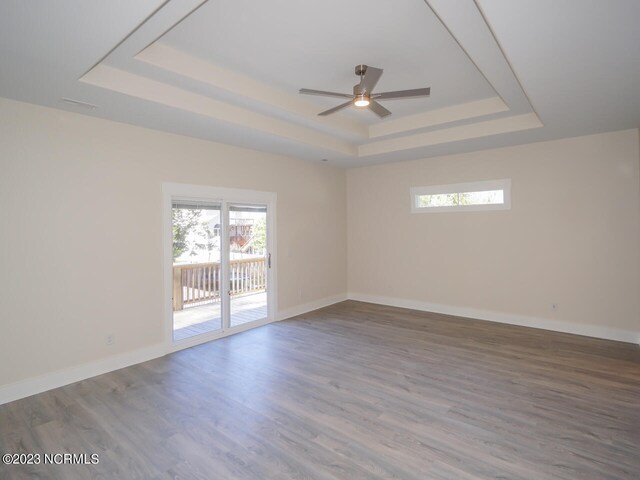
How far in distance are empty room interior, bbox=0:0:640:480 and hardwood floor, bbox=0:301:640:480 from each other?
2 centimetres

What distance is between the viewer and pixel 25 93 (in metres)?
2.99

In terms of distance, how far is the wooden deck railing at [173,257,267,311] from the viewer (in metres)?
4.52

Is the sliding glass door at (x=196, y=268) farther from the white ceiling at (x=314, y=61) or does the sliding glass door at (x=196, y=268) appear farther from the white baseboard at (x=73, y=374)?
the white ceiling at (x=314, y=61)

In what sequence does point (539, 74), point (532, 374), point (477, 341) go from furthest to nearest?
point (477, 341)
point (532, 374)
point (539, 74)

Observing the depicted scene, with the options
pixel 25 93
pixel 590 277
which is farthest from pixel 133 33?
pixel 590 277

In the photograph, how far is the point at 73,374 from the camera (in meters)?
3.48

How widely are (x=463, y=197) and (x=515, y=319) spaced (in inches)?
83.3

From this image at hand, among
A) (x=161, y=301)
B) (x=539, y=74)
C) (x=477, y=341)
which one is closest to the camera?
(x=539, y=74)

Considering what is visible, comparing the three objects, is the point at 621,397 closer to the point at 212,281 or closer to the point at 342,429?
the point at 342,429

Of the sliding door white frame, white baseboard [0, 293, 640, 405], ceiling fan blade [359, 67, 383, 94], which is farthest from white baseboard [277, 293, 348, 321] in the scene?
ceiling fan blade [359, 67, 383, 94]

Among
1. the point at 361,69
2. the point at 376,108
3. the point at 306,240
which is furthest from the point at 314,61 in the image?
the point at 306,240

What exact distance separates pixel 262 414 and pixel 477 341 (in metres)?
3.13

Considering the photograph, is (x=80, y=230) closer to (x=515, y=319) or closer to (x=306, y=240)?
(x=306, y=240)

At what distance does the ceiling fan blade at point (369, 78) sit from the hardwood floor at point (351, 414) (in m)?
2.81
